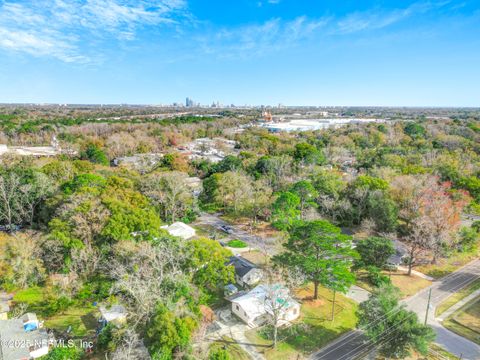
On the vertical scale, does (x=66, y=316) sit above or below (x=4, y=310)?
below

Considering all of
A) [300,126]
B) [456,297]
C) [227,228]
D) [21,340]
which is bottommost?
[456,297]

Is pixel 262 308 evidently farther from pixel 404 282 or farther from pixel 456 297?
pixel 456 297

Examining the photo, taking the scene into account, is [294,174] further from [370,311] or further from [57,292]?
[57,292]

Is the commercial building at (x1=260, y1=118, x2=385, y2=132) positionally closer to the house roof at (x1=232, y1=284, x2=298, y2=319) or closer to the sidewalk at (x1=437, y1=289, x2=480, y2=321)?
the sidewalk at (x1=437, y1=289, x2=480, y2=321)

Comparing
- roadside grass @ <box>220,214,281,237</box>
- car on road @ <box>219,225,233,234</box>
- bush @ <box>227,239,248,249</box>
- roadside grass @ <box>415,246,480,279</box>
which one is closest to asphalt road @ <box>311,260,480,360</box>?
roadside grass @ <box>415,246,480,279</box>

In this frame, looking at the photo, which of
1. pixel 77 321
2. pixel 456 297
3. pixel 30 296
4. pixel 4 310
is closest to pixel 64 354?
pixel 77 321
